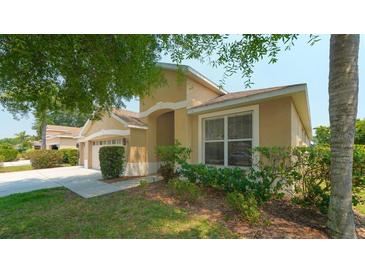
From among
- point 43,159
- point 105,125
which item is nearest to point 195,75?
point 105,125

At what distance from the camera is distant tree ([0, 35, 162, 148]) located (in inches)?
154

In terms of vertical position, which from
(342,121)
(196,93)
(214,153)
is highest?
(196,93)

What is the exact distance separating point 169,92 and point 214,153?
427 cm

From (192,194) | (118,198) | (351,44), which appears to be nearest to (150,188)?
(118,198)

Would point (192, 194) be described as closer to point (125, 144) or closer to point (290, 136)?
point (290, 136)

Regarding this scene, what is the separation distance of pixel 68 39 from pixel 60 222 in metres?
4.25

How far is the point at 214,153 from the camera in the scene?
8695 mm

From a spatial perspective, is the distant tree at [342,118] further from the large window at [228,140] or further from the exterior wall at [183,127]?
the exterior wall at [183,127]

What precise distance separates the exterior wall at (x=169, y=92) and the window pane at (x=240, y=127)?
9.66ft

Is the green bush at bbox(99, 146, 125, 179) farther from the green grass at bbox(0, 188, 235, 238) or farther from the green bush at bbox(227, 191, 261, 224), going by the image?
the green bush at bbox(227, 191, 261, 224)

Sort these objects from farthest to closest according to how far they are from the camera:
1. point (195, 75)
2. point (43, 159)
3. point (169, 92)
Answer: point (43, 159), point (169, 92), point (195, 75)

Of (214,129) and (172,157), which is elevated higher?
(214,129)

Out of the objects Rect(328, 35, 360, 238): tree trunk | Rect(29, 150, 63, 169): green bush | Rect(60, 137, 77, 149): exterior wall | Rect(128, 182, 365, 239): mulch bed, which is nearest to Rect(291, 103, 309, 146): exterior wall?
Rect(128, 182, 365, 239): mulch bed

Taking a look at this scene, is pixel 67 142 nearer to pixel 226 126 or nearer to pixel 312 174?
pixel 226 126
